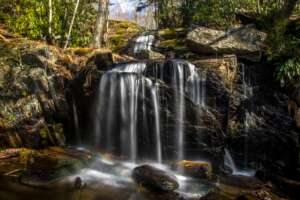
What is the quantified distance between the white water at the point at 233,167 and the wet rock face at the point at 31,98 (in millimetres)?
6469

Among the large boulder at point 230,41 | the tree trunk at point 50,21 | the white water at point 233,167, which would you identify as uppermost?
the tree trunk at point 50,21

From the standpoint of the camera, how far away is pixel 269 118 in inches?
469

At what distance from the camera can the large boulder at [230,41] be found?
503 inches

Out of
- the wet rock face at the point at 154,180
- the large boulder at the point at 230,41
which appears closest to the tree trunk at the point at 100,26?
the large boulder at the point at 230,41

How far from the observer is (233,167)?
11.7 meters

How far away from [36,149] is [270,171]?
8.66m

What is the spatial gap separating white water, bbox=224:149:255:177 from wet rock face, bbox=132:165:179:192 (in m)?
3.61

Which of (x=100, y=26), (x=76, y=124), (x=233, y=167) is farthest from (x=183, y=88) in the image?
(x=100, y=26)

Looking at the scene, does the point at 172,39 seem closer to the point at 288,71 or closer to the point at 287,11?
the point at 287,11

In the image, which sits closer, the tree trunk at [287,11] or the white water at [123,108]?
the white water at [123,108]

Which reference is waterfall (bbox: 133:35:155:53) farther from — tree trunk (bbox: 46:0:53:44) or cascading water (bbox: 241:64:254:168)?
cascading water (bbox: 241:64:254:168)

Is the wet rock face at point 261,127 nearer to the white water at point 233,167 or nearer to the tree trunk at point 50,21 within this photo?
the white water at point 233,167

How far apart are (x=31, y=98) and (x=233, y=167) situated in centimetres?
810

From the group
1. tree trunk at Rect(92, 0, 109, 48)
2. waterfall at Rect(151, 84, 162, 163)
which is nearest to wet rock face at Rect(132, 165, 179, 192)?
waterfall at Rect(151, 84, 162, 163)
